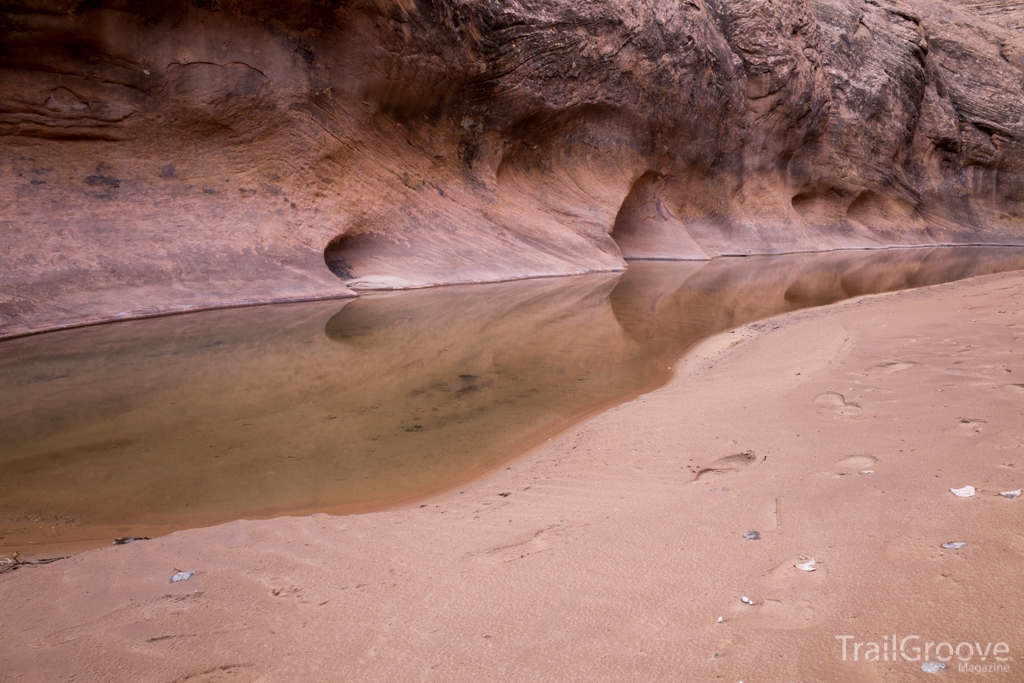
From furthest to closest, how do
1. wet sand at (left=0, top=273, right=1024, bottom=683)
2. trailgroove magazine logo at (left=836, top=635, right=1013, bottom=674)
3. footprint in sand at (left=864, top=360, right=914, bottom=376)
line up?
footprint in sand at (left=864, top=360, right=914, bottom=376)
wet sand at (left=0, top=273, right=1024, bottom=683)
trailgroove magazine logo at (left=836, top=635, right=1013, bottom=674)

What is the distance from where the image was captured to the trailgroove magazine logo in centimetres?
123

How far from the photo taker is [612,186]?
16.8 m

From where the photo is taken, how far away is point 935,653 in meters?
1.29

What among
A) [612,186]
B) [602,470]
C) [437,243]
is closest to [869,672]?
[602,470]

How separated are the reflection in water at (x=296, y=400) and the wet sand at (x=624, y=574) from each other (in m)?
0.57

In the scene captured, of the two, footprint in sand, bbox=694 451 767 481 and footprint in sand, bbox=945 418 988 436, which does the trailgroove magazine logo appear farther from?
footprint in sand, bbox=945 418 988 436

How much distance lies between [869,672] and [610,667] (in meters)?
0.50

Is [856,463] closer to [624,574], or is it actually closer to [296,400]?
[624,574]

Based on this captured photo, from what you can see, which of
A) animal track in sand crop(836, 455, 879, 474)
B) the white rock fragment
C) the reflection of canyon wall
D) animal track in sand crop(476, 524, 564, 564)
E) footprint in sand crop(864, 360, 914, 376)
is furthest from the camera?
the reflection of canyon wall

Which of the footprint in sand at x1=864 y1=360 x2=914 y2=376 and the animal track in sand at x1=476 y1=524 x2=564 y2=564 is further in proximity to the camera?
the footprint in sand at x1=864 y1=360 x2=914 y2=376

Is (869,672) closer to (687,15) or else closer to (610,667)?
(610,667)

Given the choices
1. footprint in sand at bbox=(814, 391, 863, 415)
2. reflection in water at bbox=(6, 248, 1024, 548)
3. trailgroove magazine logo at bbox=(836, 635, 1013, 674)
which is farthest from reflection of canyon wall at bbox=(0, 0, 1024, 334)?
trailgroove magazine logo at bbox=(836, 635, 1013, 674)

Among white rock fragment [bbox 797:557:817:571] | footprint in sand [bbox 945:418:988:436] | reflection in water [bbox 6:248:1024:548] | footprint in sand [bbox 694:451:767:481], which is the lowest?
reflection in water [bbox 6:248:1024:548]

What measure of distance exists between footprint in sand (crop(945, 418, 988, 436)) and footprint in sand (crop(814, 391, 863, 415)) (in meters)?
0.47
